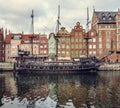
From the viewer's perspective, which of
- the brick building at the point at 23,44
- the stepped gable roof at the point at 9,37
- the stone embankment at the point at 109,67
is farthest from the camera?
the stepped gable roof at the point at 9,37

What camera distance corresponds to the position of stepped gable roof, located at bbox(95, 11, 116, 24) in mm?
131350

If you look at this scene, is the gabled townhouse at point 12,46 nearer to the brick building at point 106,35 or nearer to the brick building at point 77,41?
the brick building at point 77,41

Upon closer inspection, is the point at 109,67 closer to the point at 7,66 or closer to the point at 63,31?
the point at 63,31

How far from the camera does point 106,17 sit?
133m

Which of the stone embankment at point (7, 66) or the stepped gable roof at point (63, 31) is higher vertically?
the stepped gable roof at point (63, 31)

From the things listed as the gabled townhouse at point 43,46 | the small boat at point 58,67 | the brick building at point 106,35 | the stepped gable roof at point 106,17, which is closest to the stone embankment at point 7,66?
the small boat at point 58,67

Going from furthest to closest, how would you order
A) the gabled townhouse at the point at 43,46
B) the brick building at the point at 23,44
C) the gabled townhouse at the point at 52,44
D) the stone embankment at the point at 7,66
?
the brick building at the point at 23,44 → the gabled townhouse at the point at 43,46 → the gabled townhouse at the point at 52,44 → the stone embankment at the point at 7,66

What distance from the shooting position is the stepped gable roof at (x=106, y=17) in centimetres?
13135

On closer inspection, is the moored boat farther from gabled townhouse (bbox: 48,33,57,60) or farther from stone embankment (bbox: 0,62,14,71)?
gabled townhouse (bbox: 48,33,57,60)

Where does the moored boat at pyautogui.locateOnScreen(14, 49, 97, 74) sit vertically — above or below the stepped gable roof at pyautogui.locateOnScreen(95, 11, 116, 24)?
below

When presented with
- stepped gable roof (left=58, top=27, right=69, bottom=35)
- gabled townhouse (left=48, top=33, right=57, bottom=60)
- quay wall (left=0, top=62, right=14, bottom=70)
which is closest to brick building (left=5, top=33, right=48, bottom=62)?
gabled townhouse (left=48, top=33, right=57, bottom=60)

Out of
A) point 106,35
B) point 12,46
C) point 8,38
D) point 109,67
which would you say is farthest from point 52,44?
point 109,67

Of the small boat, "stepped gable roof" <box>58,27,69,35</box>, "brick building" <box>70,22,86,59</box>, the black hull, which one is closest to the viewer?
the black hull

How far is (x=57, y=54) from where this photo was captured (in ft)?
437
